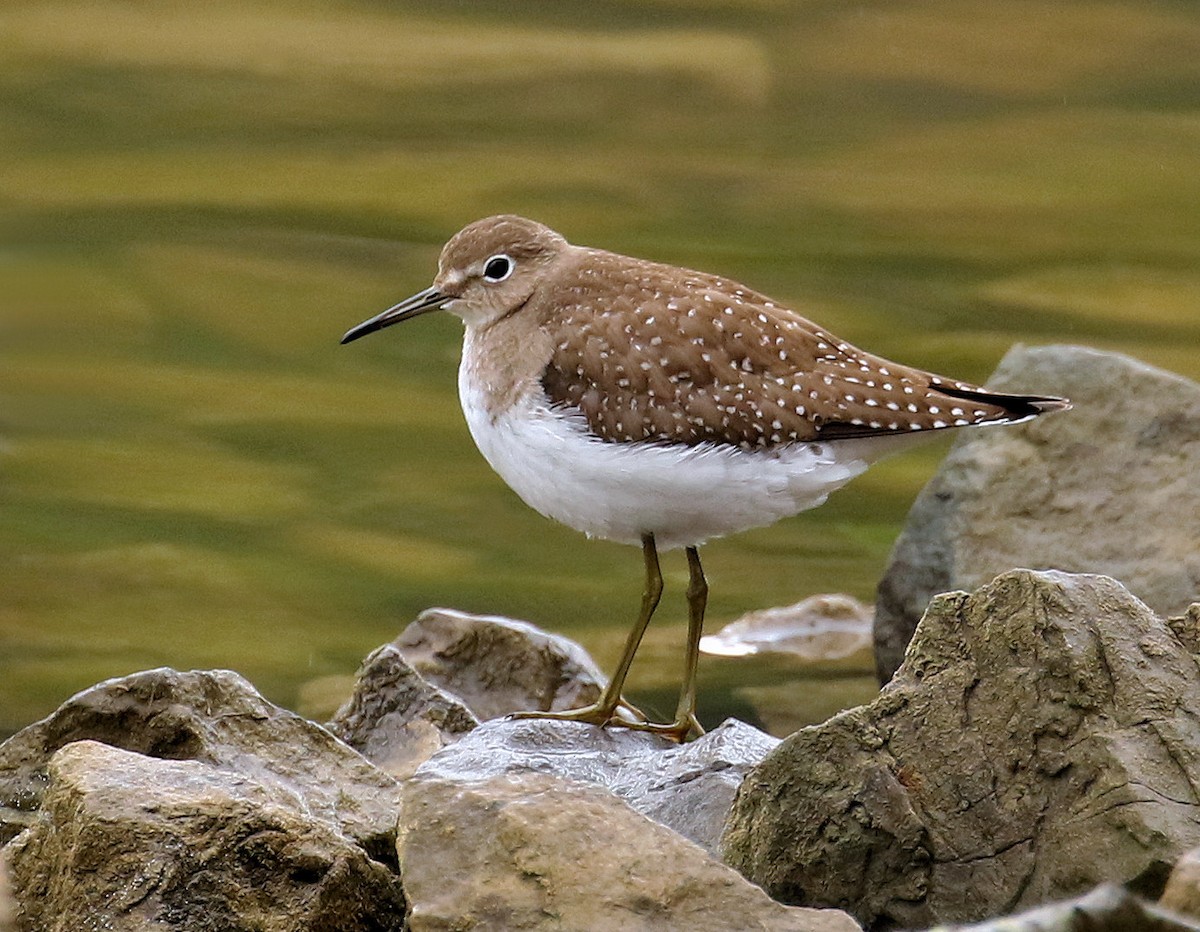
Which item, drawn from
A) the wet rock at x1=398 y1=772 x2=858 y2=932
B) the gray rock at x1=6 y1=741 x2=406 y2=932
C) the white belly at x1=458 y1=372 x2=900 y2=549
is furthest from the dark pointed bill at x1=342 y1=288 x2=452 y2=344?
the wet rock at x1=398 y1=772 x2=858 y2=932

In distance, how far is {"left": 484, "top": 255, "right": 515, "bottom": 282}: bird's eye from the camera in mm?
6949

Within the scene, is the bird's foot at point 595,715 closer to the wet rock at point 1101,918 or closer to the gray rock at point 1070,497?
the gray rock at point 1070,497

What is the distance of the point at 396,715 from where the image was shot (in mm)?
6977

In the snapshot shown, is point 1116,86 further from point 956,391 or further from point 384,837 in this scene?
point 384,837

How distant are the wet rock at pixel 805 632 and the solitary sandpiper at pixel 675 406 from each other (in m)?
2.71

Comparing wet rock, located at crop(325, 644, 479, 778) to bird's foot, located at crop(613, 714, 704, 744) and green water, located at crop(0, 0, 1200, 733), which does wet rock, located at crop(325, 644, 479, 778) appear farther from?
green water, located at crop(0, 0, 1200, 733)

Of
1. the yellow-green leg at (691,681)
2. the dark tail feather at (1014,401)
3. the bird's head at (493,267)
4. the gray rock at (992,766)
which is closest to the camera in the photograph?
the gray rock at (992,766)

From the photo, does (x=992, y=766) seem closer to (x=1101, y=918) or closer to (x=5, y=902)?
(x=1101, y=918)

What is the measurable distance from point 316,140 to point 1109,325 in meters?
6.15

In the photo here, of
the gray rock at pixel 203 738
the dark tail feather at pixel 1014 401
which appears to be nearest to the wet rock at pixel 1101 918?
the gray rock at pixel 203 738

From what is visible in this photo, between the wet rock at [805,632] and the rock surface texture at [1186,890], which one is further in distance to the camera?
the wet rock at [805,632]

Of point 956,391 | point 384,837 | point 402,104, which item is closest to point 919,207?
→ point 402,104

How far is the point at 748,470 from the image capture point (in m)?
6.43

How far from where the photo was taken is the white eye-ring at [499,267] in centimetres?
695
